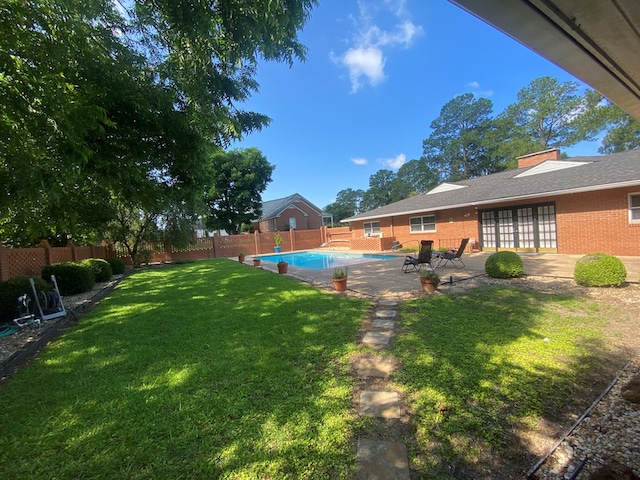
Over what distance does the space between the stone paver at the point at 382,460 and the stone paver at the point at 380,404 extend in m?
0.31

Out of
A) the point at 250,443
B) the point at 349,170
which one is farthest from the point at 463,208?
the point at 349,170

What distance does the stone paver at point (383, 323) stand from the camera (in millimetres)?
4410

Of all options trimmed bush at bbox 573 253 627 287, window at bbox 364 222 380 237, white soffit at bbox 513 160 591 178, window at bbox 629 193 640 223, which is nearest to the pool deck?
trimmed bush at bbox 573 253 627 287

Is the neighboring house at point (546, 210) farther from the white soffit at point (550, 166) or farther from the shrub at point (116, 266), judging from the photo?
the shrub at point (116, 266)

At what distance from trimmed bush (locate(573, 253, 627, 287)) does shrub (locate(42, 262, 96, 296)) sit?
13.5m

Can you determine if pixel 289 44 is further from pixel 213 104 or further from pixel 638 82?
pixel 638 82

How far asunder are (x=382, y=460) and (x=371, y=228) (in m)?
21.1

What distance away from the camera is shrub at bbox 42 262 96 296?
8.47 meters

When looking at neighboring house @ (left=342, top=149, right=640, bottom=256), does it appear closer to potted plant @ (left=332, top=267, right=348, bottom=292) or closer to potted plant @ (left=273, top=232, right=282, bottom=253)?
potted plant @ (left=332, top=267, right=348, bottom=292)

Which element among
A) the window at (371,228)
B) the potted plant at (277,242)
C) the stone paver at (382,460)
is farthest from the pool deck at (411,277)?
the potted plant at (277,242)

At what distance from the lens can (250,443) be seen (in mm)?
2023

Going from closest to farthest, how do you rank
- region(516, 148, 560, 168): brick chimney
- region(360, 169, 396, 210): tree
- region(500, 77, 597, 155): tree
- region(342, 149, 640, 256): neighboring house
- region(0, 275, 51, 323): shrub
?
region(0, 275, 51, 323): shrub → region(342, 149, 640, 256): neighboring house → region(516, 148, 560, 168): brick chimney → region(500, 77, 597, 155): tree → region(360, 169, 396, 210): tree

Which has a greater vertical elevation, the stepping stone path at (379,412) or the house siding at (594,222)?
the house siding at (594,222)

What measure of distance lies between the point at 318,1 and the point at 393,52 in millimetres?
12803
